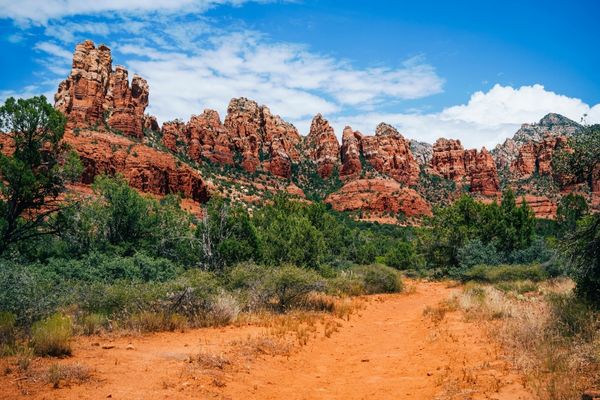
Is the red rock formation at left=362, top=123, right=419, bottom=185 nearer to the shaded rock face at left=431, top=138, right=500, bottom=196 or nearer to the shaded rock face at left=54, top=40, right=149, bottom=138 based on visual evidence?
the shaded rock face at left=431, top=138, right=500, bottom=196

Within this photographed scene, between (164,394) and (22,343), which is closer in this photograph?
(164,394)

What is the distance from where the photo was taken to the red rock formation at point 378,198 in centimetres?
9131

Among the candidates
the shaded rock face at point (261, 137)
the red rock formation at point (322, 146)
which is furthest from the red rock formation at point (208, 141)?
the red rock formation at point (322, 146)

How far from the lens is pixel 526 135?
151000 mm

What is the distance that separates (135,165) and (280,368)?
2295 inches

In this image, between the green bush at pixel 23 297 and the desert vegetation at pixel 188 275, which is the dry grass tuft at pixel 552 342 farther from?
the green bush at pixel 23 297

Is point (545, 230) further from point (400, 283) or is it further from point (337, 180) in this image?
point (337, 180)

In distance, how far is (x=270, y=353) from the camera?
9.82 metres

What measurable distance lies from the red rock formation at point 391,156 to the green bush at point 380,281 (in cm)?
8427

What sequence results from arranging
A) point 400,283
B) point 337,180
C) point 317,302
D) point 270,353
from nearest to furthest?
point 270,353, point 317,302, point 400,283, point 337,180

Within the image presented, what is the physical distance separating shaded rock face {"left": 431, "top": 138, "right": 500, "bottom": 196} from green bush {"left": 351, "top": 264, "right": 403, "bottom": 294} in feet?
319

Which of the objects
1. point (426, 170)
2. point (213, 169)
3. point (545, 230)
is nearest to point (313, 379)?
point (545, 230)

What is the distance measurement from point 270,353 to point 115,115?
72.9m

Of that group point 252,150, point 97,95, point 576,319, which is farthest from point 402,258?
point 252,150
